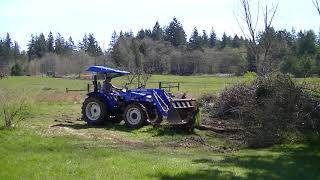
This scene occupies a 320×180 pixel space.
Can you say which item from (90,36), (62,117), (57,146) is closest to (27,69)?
(90,36)

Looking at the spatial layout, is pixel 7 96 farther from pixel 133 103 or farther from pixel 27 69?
pixel 27 69

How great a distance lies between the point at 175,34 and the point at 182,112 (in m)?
120

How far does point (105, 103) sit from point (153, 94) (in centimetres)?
210

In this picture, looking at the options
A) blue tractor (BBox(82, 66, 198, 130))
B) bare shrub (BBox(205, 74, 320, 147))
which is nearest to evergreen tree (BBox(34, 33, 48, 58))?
blue tractor (BBox(82, 66, 198, 130))

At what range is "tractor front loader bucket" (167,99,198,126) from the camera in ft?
56.2

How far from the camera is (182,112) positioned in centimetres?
1792

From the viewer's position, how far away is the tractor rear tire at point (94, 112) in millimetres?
18875

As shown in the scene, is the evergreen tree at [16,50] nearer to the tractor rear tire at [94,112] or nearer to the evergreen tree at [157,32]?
the evergreen tree at [157,32]

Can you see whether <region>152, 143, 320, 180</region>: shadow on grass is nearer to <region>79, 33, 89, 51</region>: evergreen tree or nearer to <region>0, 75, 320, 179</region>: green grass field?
<region>0, 75, 320, 179</region>: green grass field

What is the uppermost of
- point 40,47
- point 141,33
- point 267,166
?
point 141,33

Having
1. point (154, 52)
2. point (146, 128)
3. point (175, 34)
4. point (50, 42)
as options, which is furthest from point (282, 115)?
point (50, 42)

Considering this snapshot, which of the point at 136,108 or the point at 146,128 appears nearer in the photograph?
the point at 146,128

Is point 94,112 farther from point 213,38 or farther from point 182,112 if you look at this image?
point 213,38

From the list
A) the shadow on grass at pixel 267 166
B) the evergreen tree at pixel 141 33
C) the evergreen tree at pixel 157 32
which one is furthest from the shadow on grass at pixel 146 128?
the evergreen tree at pixel 141 33
